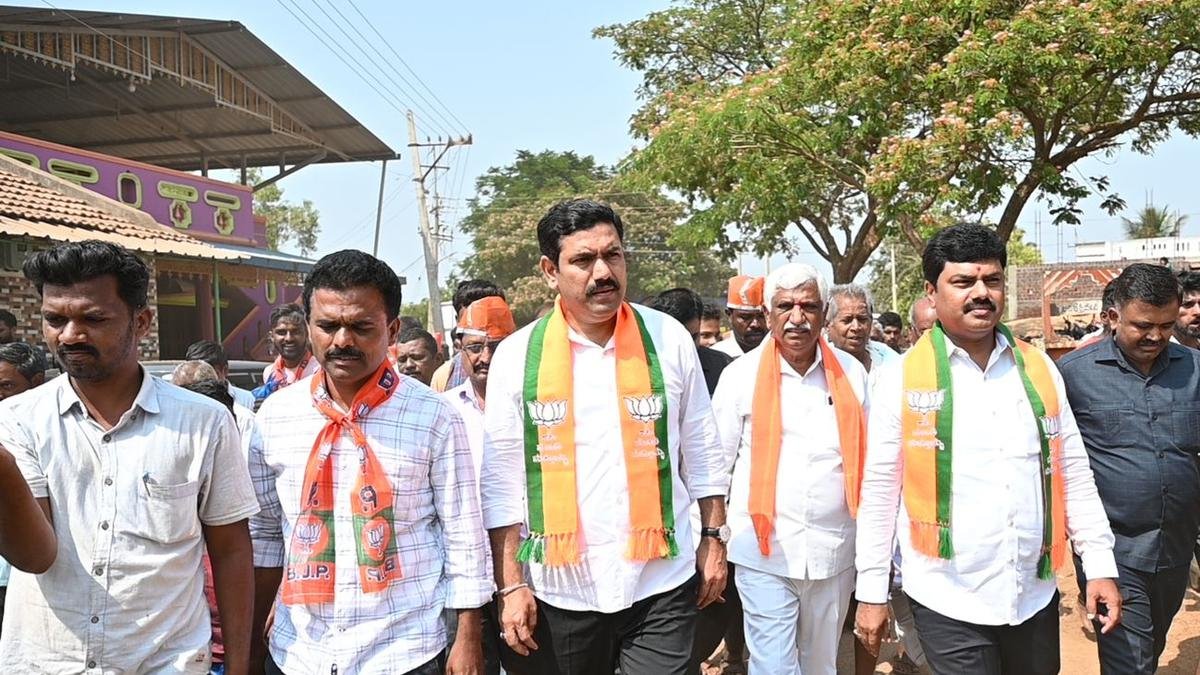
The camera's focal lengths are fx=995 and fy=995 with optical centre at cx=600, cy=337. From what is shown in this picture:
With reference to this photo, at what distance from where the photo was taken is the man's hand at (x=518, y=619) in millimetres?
3074

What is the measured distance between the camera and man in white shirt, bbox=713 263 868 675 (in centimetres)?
377

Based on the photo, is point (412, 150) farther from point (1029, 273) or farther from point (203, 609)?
point (203, 609)

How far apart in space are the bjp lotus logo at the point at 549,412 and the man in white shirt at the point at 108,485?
1000mm

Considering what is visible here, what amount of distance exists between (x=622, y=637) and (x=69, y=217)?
10.2 meters

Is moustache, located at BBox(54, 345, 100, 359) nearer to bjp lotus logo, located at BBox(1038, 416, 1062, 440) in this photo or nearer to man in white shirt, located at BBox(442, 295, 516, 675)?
man in white shirt, located at BBox(442, 295, 516, 675)

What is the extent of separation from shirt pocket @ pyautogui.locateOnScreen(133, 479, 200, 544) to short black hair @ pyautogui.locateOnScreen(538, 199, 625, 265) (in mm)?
1351

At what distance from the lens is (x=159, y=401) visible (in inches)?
97.3

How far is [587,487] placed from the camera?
3191 millimetres

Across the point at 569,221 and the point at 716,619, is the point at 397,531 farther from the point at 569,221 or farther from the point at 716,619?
the point at 716,619

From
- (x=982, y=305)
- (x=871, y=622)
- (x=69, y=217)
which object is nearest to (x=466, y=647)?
(x=871, y=622)

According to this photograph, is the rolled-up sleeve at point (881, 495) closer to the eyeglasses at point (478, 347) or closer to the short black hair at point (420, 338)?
the eyeglasses at point (478, 347)

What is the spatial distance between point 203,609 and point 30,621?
39 centimetres

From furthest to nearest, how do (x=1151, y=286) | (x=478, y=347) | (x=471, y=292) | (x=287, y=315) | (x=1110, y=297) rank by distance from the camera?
1. (x=287, y=315)
2. (x=471, y=292)
3. (x=478, y=347)
4. (x=1110, y=297)
5. (x=1151, y=286)

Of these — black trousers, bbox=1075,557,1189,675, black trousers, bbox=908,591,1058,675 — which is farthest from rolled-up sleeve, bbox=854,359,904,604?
black trousers, bbox=1075,557,1189,675
